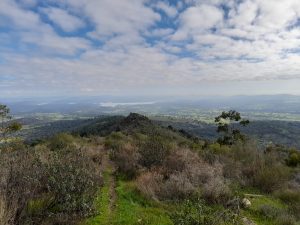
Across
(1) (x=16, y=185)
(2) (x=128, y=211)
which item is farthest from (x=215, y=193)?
(1) (x=16, y=185)

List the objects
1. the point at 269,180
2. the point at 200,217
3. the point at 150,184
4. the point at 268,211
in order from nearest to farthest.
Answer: the point at 200,217 → the point at 268,211 → the point at 150,184 → the point at 269,180

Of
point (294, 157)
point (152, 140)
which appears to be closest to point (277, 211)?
point (152, 140)

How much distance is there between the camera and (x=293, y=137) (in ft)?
298

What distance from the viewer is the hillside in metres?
7.09

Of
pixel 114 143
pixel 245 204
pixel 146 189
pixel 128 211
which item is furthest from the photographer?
pixel 114 143

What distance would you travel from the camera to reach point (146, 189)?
11.9 meters

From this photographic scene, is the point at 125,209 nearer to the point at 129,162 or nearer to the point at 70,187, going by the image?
the point at 70,187

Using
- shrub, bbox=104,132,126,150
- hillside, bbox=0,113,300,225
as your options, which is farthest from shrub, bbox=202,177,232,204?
shrub, bbox=104,132,126,150

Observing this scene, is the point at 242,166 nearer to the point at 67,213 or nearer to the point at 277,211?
the point at 277,211

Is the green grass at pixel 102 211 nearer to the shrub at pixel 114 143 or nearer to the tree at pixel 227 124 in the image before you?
the shrub at pixel 114 143

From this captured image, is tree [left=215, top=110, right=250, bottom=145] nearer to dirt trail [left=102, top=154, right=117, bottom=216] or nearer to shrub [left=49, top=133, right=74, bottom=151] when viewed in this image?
shrub [left=49, top=133, right=74, bottom=151]

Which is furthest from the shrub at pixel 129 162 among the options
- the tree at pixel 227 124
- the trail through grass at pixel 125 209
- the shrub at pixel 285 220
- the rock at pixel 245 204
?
the tree at pixel 227 124

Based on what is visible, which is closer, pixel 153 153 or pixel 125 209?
pixel 125 209

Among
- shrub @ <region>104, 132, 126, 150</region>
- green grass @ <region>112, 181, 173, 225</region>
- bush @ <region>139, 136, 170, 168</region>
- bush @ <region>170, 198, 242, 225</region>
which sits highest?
bush @ <region>170, 198, 242, 225</region>
